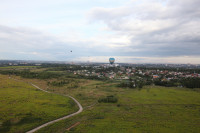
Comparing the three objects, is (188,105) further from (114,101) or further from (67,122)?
(67,122)

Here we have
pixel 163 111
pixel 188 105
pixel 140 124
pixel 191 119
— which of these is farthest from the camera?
pixel 188 105

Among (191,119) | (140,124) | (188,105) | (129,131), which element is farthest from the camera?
(188,105)

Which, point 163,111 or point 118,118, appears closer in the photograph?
point 118,118

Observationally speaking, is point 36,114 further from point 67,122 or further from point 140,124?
point 140,124

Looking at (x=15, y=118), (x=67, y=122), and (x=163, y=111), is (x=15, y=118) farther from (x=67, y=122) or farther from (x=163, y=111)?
(x=163, y=111)

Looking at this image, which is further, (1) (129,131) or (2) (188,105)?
(2) (188,105)

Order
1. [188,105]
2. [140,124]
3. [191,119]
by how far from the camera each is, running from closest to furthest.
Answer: [140,124] → [191,119] → [188,105]

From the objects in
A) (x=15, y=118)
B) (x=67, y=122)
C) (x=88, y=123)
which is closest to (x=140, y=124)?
(x=88, y=123)

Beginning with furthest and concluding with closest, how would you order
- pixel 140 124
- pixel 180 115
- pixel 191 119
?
pixel 180 115, pixel 191 119, pixel 140 124

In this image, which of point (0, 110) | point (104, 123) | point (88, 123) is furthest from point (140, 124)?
point (0, 110)
